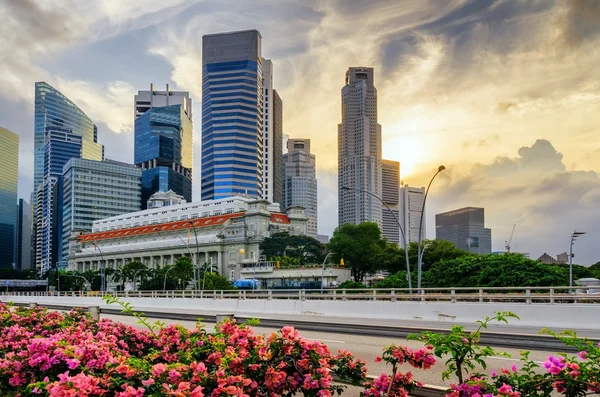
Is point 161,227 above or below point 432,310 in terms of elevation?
above

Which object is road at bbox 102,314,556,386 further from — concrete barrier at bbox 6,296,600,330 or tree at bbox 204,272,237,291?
tree at bbox 204,272,237,291

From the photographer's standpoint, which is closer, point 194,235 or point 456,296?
point 456,296

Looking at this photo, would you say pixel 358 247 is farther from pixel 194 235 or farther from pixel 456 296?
pixel 456 296

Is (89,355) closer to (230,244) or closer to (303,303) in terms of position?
(303,303)

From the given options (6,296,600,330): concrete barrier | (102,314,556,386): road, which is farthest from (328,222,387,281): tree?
(102,314,556,386): road

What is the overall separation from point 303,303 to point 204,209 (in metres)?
133

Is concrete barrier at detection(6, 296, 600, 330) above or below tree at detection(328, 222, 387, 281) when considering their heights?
below

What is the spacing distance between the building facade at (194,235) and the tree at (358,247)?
73.7 feet

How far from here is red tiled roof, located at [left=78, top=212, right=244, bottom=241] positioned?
147 m

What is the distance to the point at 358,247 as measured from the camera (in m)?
113

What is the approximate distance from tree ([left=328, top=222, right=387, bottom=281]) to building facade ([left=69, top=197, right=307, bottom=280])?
22.5 m

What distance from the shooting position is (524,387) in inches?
206

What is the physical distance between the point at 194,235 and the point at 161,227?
67.0ft

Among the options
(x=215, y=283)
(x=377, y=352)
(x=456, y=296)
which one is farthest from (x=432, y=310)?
(x=215, y=283)
